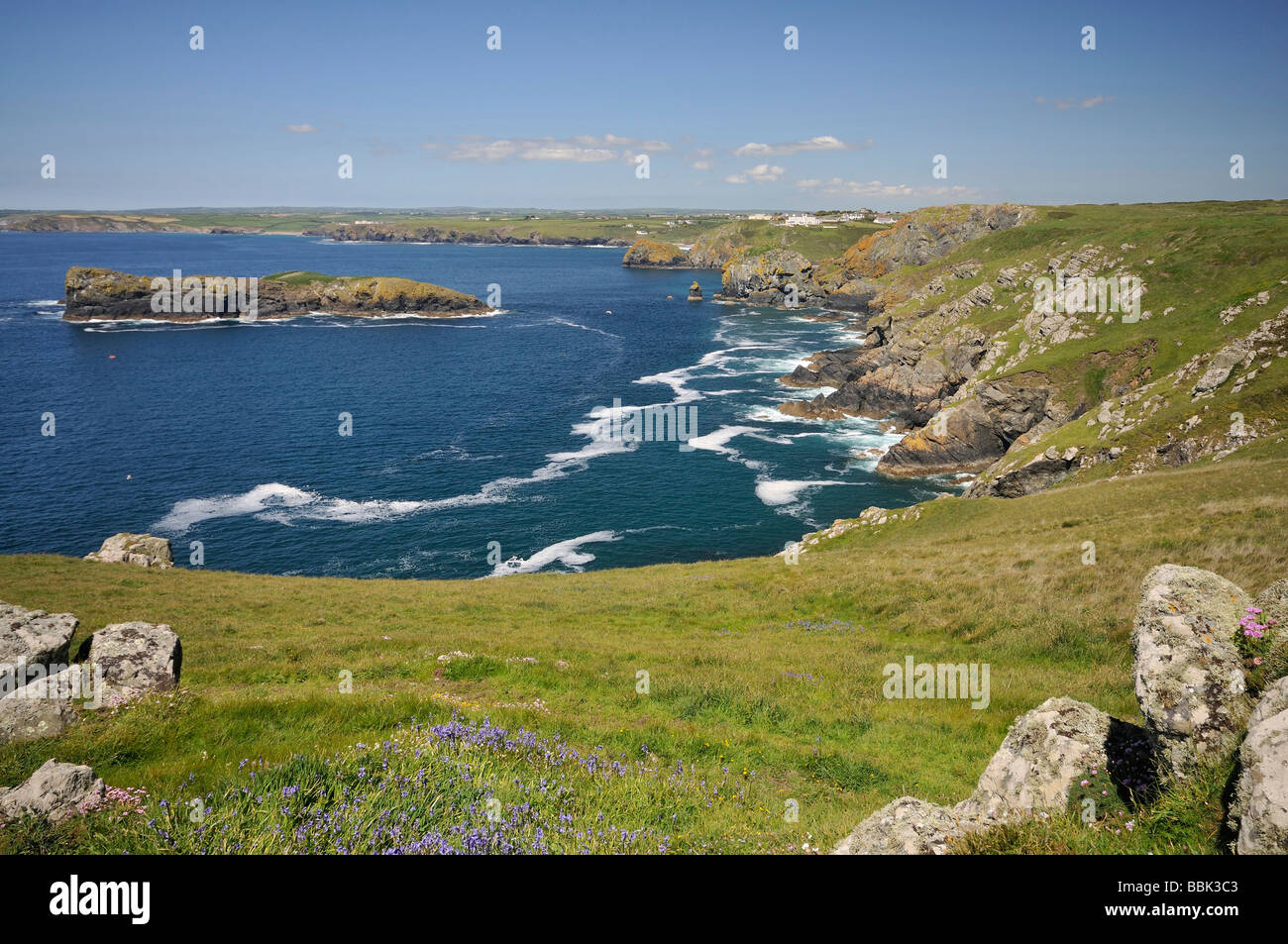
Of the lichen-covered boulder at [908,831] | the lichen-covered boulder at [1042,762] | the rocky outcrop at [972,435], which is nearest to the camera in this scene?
the lichen-covered boulder at [908,831]

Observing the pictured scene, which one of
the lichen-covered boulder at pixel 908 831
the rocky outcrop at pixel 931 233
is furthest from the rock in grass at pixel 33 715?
the rocky outcrop at pixel 931 233

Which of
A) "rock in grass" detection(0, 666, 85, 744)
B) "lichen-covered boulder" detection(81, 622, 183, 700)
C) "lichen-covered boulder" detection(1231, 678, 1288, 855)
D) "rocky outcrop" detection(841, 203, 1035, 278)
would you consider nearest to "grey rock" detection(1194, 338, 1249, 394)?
"lichen-covered boulder" detection(1231, 678, 1288, 855)

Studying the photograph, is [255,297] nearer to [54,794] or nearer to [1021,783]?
[54,794]

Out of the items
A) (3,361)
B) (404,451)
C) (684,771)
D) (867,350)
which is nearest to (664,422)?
(404,451)

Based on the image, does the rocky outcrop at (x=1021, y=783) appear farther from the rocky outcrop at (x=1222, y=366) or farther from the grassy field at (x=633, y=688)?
the rocky outcrop at (x=1222, y=366)

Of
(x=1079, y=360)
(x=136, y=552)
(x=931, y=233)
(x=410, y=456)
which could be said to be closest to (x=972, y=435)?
(x=1079, y=360)

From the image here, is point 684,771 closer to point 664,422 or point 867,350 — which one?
point 664,422
